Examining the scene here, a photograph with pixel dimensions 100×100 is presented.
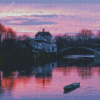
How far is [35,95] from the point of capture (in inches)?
735

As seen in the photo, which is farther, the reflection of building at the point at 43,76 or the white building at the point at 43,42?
the white building at the point at 43,42

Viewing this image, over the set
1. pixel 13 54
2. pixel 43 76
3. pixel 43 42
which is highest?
pixel 43 42

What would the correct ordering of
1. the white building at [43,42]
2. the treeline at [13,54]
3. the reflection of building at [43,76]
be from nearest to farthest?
the reflection of building at [43,76]
the treeline at [13,54]
the white building at [43,42]

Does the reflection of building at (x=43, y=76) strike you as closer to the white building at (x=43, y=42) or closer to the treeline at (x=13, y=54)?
the treeline at (x=13, y=54)

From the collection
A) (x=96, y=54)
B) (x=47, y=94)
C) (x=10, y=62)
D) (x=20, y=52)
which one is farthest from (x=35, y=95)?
(x=96, y=54)

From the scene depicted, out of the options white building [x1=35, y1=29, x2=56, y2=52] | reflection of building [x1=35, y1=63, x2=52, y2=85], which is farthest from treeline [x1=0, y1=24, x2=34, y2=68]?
white building [x1=35, y1=29, x2=56, y2=52]

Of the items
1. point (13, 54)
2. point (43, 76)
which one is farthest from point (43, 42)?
point (43, 76)

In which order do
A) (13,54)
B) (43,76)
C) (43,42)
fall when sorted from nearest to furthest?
A: (43,76)
(13,54)
(43,42)

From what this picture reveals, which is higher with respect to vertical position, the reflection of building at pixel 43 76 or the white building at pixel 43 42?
the white building at pixel 43 42

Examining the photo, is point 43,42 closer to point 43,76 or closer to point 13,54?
point 13,54

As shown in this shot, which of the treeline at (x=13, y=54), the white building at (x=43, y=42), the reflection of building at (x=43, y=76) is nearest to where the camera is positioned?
the reflection of building at (x=43, y=76)

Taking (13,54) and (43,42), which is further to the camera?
(43,42)

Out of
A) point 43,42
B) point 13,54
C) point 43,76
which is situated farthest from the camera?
point 43,42

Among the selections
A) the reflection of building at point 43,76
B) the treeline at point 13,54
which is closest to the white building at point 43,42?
the treeline at point 13,54
